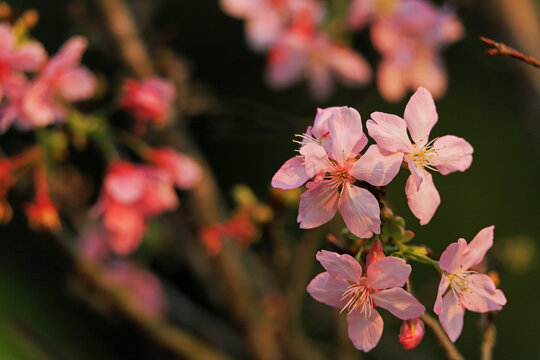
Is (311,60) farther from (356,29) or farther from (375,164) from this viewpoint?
(375,164)

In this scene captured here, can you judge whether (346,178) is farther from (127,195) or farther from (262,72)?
(262,72)

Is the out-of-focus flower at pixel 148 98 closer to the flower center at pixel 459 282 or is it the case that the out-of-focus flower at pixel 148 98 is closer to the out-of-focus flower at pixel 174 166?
the out-of-focus flower at pixel 174 166

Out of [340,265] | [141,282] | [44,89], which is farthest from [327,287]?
[141,282]

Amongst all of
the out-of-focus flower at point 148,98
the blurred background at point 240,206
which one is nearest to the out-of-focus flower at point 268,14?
the blurred background at point 240,206

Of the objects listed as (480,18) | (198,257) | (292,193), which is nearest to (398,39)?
(480,18)

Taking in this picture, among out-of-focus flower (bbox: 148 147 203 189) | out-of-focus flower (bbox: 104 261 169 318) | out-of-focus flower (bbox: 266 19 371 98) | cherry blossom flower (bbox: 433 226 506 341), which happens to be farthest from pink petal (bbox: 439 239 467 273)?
out-of-focus flower (bbox: 104 261 169 318)

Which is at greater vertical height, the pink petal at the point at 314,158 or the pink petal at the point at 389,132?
the pink petal at the point at 389,132
